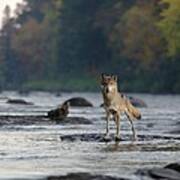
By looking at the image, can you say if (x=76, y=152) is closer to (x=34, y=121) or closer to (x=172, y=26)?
(x=34, y=121)

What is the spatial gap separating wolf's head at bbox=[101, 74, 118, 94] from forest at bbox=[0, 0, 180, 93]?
3097 inches

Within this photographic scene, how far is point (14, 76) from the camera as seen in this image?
618 ft

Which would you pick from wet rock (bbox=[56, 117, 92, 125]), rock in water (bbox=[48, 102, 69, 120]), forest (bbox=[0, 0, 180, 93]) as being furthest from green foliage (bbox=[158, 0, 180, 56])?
wet rock (bbox=[56, 117, 92, 125])

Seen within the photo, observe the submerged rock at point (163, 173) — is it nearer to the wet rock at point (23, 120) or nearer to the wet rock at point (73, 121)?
the wet rock at point (23, 120)

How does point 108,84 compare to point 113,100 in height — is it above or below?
above

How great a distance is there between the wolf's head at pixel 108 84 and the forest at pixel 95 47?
78.7 metres

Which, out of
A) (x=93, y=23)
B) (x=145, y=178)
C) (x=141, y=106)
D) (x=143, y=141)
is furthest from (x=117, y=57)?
(x=145, y=178)

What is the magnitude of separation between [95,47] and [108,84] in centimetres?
11703

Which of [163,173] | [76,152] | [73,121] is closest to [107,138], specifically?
[76,152]

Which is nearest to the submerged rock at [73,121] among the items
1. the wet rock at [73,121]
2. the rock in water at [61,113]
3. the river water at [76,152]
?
the wet rock at [73,121]

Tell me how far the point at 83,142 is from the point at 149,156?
14.1ft

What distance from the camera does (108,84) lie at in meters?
27.5

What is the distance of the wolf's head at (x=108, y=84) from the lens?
27.2 m

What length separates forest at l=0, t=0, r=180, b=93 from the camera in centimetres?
11169
